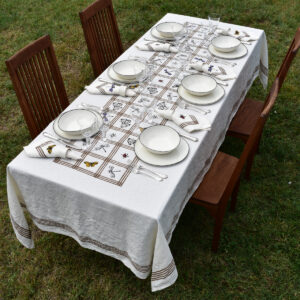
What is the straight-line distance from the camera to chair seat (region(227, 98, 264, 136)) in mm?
2504

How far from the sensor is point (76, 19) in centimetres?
494

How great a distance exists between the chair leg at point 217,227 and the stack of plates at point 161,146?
52 cm

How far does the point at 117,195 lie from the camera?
1651mm

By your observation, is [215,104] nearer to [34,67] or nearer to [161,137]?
[161,137]

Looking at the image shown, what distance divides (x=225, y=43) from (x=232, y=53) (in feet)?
0.43

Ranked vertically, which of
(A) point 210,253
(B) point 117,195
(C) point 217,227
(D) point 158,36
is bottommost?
(A) point 210,253

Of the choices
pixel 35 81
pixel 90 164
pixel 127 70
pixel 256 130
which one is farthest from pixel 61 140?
pixel 256 130

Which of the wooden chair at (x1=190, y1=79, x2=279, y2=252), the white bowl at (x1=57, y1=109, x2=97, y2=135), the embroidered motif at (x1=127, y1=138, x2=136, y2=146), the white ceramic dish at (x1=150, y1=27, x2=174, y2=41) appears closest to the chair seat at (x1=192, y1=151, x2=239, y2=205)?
the wooden chair at (x1=190, y1=79, x2=279, y2=252)

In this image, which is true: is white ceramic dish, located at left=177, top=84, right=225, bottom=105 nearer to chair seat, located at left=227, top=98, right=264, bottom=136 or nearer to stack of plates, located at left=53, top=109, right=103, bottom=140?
chair seat, located at left=227, top=98, right=264, bottom=136

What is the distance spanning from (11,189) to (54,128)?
15.5 inches

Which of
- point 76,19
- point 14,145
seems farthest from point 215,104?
point 76,19

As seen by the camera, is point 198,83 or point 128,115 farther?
point 198,83

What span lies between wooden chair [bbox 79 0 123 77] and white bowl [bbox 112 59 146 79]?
1.45 feet

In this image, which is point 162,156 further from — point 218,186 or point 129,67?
point 129,67
